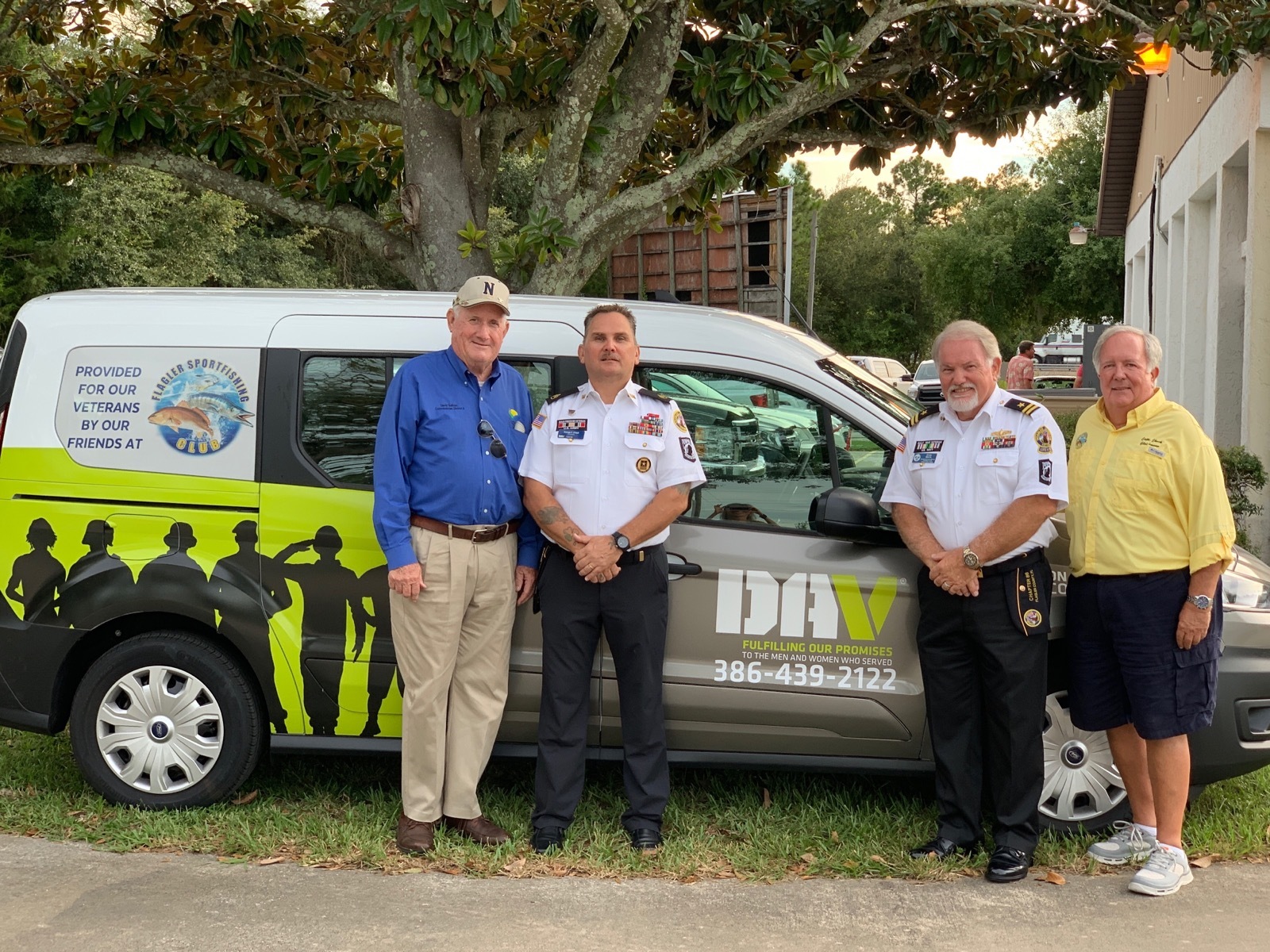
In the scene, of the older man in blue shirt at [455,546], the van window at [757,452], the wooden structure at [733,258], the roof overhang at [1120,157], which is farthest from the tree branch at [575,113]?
the roof overhang at [1120,157]

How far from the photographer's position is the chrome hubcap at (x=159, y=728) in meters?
4.56

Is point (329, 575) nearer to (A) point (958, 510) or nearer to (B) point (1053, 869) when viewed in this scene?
(A) point (958, 510)

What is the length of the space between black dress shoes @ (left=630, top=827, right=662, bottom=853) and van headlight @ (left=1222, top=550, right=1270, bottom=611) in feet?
6.67

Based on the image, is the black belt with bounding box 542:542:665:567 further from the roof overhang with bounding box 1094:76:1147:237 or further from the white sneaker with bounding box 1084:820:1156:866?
the roof overhang with bounding box 1094:76:1147:237

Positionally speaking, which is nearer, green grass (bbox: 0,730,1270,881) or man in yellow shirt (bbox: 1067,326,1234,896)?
man in yellow shirt (bbox: 1067,326,1234,896)

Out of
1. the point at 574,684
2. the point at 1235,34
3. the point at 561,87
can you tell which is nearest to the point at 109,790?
the point at 574,684

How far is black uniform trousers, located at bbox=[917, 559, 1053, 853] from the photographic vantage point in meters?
4.04

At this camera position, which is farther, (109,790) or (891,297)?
(891,297)

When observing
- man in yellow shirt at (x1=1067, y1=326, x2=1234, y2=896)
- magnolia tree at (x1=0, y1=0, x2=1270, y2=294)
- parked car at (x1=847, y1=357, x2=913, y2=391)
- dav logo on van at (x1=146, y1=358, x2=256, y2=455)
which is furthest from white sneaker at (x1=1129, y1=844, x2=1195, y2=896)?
parked car at (x1=847, y1=357, x2=913, y2=391)

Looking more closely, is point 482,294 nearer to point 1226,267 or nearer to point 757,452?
point 757,452

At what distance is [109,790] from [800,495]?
270 centimetres

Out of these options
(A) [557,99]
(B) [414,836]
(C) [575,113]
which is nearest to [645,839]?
(B) [414,836]

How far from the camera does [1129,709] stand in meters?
4.09

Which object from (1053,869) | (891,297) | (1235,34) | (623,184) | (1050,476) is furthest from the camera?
(891,297)
